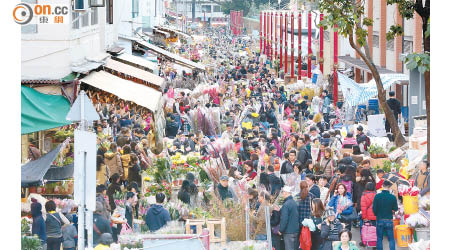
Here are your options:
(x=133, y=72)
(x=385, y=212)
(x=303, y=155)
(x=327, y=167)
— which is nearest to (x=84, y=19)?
(x=133, y=72)

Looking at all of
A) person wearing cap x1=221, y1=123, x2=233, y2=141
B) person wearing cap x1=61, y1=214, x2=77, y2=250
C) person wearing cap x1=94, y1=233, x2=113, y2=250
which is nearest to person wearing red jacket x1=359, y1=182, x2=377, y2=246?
person wearing cap x1=94, y1=233, x2=113, y2=250

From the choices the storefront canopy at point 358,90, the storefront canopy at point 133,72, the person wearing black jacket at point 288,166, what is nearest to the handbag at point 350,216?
the person wearing black jacket at point 288,166

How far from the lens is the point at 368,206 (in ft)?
44.2

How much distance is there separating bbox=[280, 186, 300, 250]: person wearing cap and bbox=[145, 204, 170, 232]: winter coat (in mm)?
1695

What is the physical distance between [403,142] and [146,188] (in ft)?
29.2

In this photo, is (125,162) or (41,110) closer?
(41,110)

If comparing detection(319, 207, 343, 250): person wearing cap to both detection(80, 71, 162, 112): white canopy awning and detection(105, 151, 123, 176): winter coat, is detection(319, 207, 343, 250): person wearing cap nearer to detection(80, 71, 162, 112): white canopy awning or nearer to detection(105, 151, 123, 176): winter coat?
detection(105, 151, 123, 176): winter coat

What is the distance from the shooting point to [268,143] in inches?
774

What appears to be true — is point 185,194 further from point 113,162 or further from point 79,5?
point 79,5

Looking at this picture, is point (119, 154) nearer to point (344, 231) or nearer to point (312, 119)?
point (344, 231)

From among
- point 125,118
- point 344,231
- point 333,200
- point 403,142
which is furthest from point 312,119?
point 344,231

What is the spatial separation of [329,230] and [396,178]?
307cm

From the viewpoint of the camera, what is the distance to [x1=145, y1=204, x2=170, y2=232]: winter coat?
41.6ft

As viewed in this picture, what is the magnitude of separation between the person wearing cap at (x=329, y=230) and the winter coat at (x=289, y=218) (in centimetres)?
38
